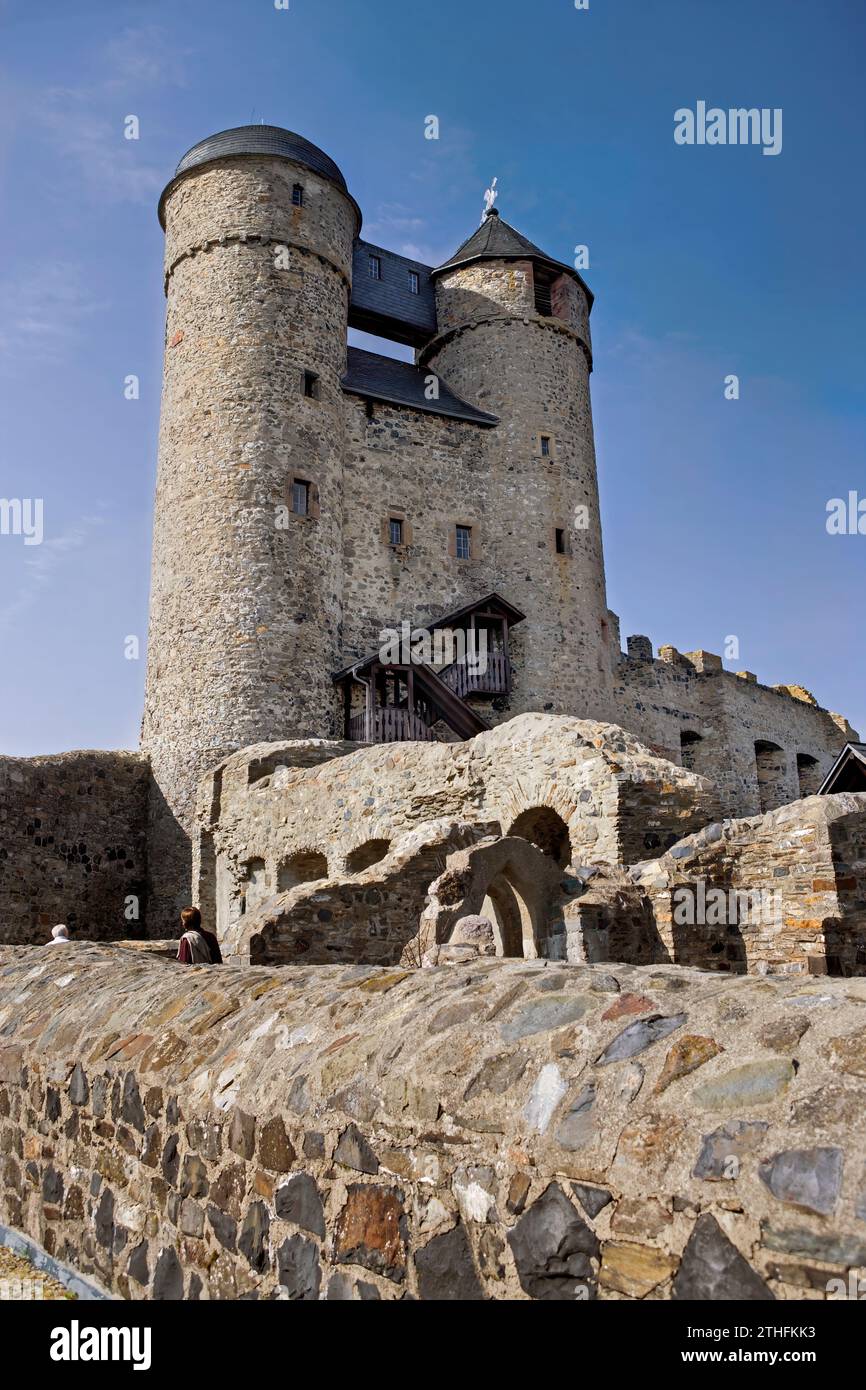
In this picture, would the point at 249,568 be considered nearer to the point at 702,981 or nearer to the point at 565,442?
the point at 565,442

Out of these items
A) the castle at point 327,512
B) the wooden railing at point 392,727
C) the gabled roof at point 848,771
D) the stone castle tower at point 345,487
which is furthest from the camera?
the stone castle tower at point 345,487

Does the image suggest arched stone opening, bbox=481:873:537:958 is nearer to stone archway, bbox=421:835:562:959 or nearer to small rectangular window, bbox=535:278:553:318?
stone archway, bbox=421:835:562:959

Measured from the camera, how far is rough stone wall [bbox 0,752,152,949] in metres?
18.9

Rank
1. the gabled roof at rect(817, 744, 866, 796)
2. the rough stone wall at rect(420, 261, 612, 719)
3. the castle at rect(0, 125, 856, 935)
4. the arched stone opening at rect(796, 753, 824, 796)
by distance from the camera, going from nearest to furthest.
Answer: the gabled roof at rect(817, 744, 866, 796) → the castle at rect(0, 125, 856, 935) → the rough stone wall at rect(420, 261, 612, 719) → the arched stone opening at rect(796, 753, 824, 796)

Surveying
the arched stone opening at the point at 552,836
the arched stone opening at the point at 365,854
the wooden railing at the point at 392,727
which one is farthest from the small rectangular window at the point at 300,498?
the arched stone opening at the point at 552,836

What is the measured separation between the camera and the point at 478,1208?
2.16 meters

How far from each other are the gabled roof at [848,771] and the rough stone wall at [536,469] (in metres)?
9.48

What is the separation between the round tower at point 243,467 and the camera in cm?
2147

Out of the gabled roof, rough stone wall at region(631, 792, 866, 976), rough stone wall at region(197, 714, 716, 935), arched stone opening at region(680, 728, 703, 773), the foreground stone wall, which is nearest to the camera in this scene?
the foreground stone wall

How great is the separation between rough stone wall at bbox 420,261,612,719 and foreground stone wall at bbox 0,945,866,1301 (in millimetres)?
21351

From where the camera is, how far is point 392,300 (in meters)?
28.0

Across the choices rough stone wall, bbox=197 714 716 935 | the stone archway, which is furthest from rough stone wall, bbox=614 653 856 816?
the stone archway

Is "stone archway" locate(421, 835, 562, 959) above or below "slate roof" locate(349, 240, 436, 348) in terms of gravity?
below

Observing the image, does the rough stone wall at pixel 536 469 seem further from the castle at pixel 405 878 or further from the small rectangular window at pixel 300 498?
the small rectangular window at pixel 300 498
